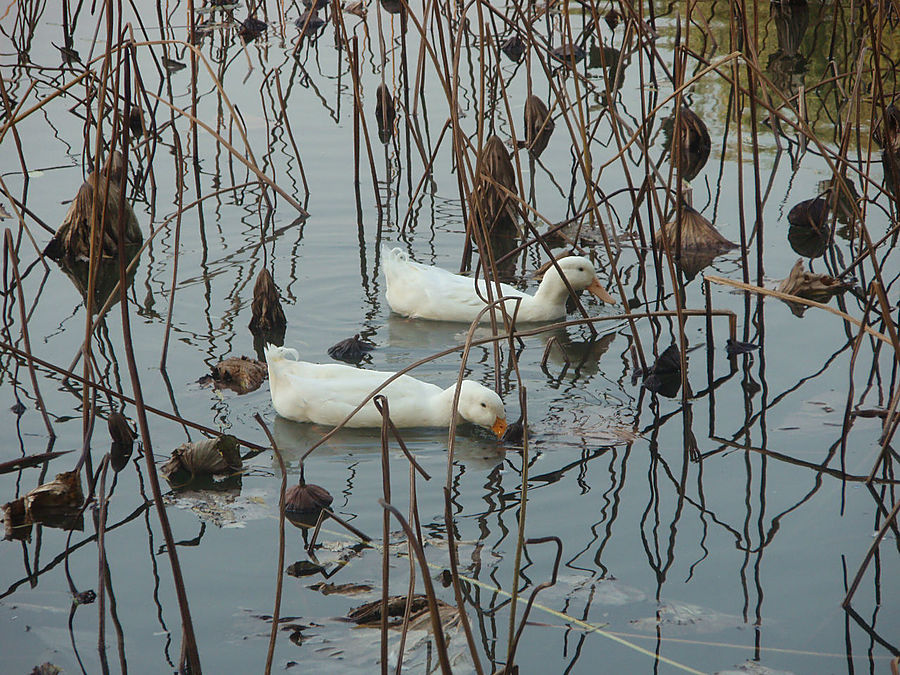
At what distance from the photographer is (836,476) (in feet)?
13.4

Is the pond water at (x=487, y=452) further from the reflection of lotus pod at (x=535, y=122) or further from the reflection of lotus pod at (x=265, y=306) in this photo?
the reflection of lotus pod at (x=535, y=122)

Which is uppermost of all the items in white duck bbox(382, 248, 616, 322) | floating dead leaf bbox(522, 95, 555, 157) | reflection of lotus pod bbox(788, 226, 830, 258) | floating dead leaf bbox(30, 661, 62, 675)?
floating dead leaf bbox(522, 95, 555, 157)

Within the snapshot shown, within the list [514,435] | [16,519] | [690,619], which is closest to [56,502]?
[16,519]

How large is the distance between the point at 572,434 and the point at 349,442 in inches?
38.2

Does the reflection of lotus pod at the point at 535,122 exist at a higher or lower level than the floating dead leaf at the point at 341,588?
higher

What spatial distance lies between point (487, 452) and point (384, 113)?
4199 millimetres

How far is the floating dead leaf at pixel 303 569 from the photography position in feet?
11.4

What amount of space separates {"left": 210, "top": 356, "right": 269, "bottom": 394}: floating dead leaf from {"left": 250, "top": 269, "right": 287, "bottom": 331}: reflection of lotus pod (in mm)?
489

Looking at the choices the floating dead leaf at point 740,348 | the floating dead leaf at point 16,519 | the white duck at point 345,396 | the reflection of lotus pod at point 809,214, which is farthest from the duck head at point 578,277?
the floating dead leaf at point 16,519

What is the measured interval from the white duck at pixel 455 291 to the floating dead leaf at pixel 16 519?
2564 mm

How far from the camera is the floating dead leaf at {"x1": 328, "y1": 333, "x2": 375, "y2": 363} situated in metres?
5.33

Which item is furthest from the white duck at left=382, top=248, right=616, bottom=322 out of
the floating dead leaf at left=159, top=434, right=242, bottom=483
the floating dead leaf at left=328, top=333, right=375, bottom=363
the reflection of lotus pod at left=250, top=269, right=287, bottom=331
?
the floating dead leaf at left=159, top=434, right=242, bottom=483

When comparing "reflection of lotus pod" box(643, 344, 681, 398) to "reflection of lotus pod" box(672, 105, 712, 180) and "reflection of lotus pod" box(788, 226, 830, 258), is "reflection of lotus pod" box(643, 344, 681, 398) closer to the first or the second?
"reflection of lotus pod" box(788, 226, 830, 258)

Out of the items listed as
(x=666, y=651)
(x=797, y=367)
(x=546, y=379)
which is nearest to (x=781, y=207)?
(x=797, y=367)
